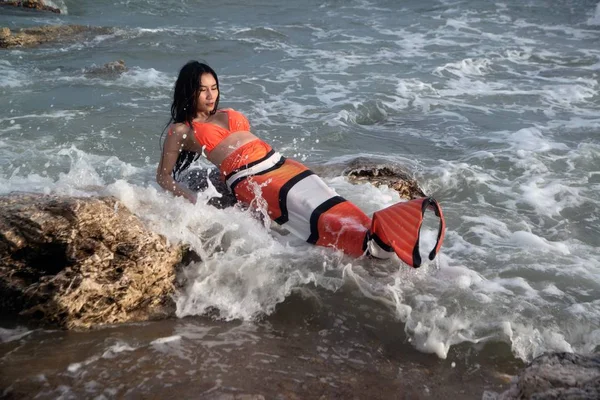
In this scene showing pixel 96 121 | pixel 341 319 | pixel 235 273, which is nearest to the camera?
pixel 341 319

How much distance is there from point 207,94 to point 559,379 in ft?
11.2

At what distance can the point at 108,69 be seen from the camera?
1066 centimetres

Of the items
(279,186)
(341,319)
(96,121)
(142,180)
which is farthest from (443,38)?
(341,319)

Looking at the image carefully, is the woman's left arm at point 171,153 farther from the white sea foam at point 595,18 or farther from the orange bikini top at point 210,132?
the white sea foam at point 595,18

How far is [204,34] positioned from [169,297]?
11.4 metres

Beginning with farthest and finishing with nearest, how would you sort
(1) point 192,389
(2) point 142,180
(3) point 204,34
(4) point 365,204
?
(3) point 204,34
(2) point 142,180
(4) point 365,204
(1) point 192,389

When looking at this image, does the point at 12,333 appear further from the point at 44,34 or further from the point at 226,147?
the point at 44,34

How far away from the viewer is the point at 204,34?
1414cm

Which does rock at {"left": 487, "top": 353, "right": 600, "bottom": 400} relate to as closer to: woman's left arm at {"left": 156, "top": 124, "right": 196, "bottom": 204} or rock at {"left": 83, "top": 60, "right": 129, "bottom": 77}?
woman's left arm at {"left": 156, "top": 124, "right": 196, "bottom": 204}

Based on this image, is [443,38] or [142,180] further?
[443,38]

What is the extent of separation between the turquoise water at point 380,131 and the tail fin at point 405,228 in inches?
9.3

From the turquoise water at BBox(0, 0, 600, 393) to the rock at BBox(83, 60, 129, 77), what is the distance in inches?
8.4

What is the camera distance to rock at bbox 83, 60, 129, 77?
1053 cm

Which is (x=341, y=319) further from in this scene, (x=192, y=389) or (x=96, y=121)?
(x=96, y=121)
